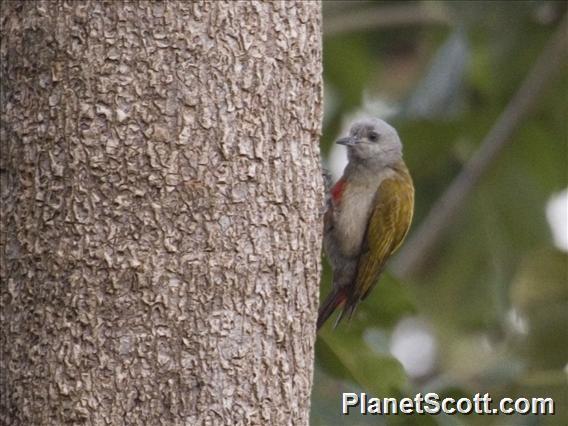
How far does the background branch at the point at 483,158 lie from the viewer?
26.2 ft

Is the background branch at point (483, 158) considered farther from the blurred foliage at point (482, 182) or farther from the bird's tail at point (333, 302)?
the bird's tail at point (333, 302)

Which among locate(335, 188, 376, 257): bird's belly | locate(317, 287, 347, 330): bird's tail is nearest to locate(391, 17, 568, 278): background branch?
locate(335, 188, 376, 257): bird's belly

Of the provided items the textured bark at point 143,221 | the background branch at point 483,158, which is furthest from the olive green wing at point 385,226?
the background branch at point 483,158

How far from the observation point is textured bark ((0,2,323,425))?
3.65 metres

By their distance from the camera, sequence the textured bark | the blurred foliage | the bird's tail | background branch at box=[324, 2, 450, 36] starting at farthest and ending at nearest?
1. background branch at box=[324, 2, 450, 36]
2. the blurred foliage
3. the bird's tail
4. the textured bark

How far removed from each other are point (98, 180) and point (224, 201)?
1.23ft

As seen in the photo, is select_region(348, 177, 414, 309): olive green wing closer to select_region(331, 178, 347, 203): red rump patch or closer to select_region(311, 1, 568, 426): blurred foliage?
select_region(331, 178, 347, 203): red rump patch

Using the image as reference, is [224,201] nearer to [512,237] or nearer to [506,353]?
[506,353]

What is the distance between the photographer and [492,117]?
8.62m

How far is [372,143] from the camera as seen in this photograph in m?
5.77

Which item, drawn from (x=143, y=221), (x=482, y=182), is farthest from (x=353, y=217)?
(x=482, y=182)

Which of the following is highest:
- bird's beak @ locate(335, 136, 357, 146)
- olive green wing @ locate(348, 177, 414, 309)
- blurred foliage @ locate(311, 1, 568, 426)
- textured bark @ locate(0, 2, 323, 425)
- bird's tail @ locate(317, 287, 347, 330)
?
blurred foliage @ locate(311, 1, 568, 426)

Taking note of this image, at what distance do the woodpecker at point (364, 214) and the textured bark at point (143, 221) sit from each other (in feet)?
5.47

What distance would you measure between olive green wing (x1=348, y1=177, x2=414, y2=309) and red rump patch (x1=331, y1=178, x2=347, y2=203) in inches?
6.6
